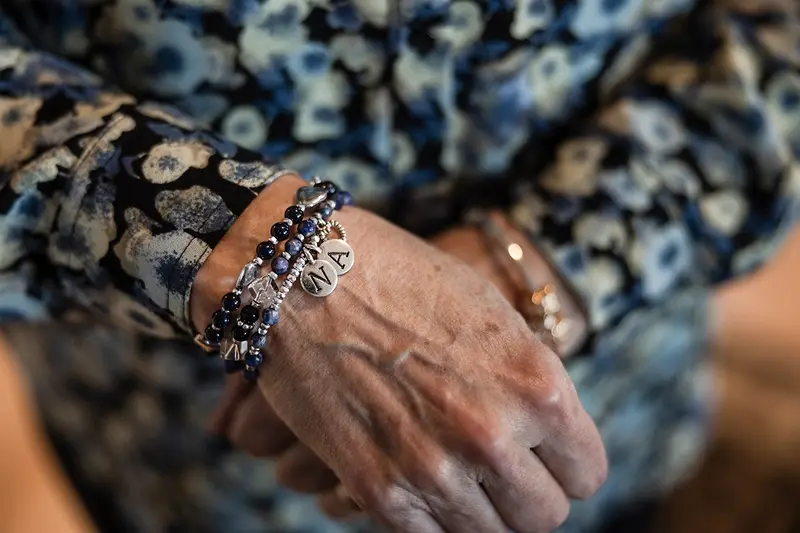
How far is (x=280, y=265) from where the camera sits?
1.48 feet

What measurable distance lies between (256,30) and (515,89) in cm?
22

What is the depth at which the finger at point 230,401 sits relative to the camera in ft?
1.75

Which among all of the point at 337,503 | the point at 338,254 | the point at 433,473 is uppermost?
the point at 338,254

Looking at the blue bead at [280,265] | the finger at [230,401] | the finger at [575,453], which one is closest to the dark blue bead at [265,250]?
the blue bead at [280,265]

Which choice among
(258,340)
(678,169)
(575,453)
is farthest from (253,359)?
(678,169)

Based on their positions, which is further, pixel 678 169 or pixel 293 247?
pixel 678 169

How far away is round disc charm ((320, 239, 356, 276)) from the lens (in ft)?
1.52

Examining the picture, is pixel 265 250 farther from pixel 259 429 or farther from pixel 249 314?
pixel 259 429

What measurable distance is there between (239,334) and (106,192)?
14 cm

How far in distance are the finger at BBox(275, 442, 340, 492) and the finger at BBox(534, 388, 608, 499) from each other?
0.17 m

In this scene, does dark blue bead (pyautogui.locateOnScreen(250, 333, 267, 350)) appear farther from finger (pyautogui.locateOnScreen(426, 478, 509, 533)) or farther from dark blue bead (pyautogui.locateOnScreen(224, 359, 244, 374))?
finger (pyautogui.locateOnScreen(426, 478, 509, 533))

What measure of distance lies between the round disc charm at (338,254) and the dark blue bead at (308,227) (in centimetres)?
1

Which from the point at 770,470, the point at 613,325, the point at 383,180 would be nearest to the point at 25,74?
the point at 383,180

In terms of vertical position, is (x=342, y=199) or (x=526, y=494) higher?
(x=342, y=199)
